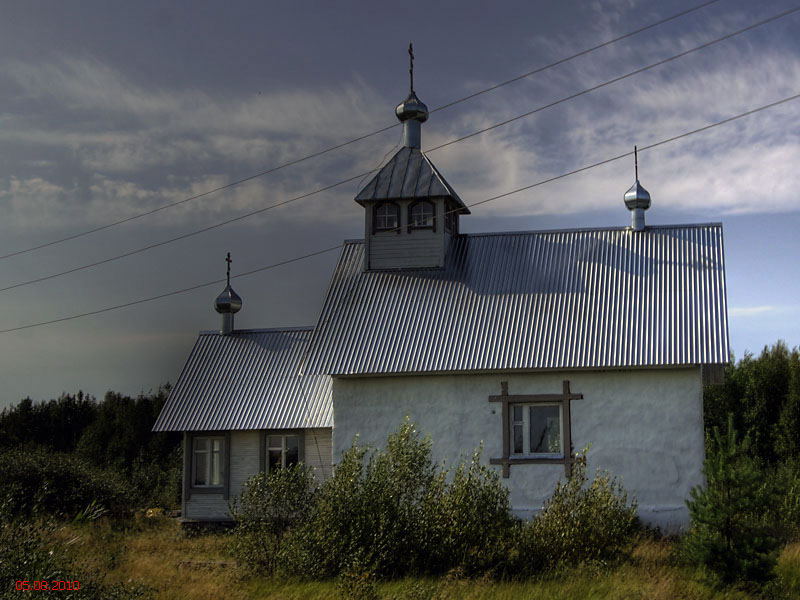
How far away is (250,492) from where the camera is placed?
15344 millimetres

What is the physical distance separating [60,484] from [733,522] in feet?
60.3

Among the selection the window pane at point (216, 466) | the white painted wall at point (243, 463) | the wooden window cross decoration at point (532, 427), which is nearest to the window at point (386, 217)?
the white painted wall at point (243, 463)

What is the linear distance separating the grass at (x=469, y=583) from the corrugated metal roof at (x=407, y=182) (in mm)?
9210

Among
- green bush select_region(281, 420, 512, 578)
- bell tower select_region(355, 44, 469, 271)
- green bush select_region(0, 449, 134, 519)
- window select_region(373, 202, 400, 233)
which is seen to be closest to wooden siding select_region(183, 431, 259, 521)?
green bush select_region(0, 449, 134, 519)

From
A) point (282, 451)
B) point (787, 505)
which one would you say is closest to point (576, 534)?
point (787, 505)

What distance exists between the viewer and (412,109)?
22.8m

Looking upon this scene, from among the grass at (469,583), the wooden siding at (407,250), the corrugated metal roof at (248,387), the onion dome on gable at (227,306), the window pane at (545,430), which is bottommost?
the grass at (469,583)

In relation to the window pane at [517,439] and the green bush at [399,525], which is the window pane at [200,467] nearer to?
the window pane at [517,439]

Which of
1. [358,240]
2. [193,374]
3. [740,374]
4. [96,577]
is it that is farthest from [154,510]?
[740,374]

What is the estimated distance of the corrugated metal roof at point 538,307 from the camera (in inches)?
719

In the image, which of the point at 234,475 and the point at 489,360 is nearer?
the point at 489,360

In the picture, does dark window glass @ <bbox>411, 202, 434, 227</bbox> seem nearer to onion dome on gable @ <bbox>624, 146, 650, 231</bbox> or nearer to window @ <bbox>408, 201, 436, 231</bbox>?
window @ <bbox>408, 201, 436, 231</bbox>

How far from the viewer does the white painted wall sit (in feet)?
71.5

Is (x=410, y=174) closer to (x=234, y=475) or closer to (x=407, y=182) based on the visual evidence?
(x=407, y=182)
